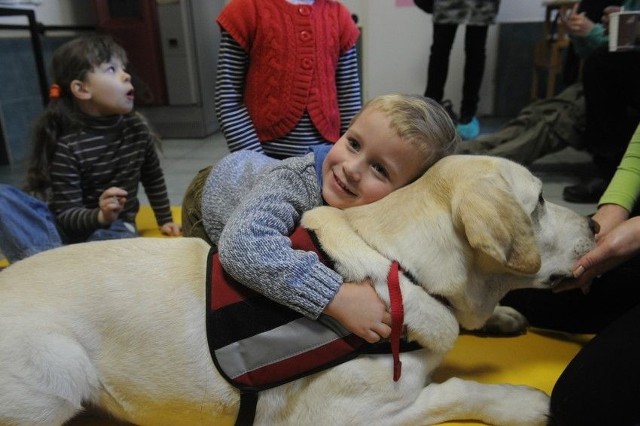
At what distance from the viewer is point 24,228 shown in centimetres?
236

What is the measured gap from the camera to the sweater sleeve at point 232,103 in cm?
235

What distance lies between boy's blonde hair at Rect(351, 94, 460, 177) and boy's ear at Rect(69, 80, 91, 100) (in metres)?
1.64

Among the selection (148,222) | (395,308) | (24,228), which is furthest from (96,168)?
(395,308)

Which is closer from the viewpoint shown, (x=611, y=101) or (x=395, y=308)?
(x=395, y=308)

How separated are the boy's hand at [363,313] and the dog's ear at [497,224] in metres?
0.26

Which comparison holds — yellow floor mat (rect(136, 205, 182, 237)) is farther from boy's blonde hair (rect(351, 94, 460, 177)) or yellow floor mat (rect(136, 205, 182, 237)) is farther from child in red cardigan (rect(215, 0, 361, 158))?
boy's blonde hair (rect(351, 94, 460, 177))

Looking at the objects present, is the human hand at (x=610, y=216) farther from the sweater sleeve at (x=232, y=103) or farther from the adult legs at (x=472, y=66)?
the adult legs at (x=472, y=66)

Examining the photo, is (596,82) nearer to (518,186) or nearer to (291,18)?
(291,18)

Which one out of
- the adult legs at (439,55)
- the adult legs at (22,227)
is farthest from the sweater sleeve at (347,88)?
the adult legs at (439,55)

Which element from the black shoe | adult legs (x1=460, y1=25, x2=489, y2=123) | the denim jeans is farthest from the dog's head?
adult legs (x1=460, y1=25, x2=489, y2=123)

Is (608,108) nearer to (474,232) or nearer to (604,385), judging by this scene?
(604,385)

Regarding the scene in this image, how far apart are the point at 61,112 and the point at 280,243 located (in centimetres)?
Result: 182

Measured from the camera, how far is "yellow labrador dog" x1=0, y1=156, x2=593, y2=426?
121cm

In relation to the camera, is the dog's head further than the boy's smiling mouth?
No
